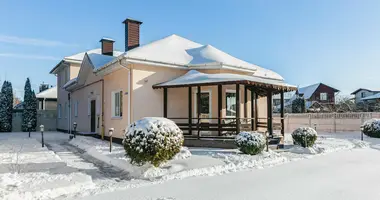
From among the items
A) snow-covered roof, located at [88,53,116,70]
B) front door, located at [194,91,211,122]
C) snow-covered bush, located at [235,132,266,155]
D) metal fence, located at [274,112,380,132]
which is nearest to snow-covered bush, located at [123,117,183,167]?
snow-covered bush, located at [235,132,266,155]

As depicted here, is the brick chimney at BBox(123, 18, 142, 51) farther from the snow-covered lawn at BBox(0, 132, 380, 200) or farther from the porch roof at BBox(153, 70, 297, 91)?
the snow-covered lawn at BBox(0, 132, 380, 200)

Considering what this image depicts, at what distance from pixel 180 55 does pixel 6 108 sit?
55.5ft

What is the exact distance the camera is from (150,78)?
12.2m

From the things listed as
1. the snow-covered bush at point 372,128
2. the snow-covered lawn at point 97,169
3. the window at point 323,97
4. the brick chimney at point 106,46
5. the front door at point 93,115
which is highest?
the brick chimney at point 106,46

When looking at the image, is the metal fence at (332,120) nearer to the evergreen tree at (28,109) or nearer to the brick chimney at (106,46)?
the brick chimney at (106,46)

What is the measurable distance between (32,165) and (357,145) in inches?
549

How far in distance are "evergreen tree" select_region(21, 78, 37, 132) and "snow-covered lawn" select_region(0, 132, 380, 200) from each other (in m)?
14.1

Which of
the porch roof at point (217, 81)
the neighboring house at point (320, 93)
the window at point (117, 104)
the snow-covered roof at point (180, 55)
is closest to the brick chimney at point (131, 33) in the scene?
the snow-covered roof at point (180, 55)

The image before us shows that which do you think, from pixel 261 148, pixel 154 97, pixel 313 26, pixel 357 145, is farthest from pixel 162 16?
pixel 357 145

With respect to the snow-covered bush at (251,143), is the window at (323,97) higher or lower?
higher

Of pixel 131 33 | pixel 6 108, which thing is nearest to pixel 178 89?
pixel 131 33

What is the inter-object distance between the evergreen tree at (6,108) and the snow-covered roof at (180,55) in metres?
15.5

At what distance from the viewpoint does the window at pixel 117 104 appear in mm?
13119

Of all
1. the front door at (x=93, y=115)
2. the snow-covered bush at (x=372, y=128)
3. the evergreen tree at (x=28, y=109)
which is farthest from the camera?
the evergreen tree at (x=28, y=109)
